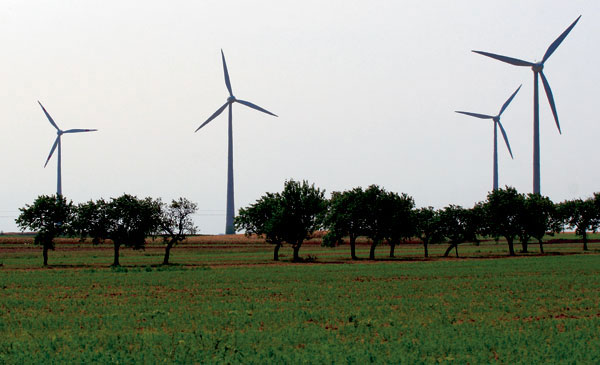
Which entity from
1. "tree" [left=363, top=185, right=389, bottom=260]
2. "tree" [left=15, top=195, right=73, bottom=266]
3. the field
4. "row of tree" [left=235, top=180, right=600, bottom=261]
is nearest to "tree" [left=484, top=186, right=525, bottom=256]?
"row of tree" [left=235, top=180, right=600, bottom=261]

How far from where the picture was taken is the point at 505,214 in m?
110

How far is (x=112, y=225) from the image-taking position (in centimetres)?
8356

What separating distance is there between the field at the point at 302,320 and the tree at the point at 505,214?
5951 centimetres

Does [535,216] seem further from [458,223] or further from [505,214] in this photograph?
[458,223]

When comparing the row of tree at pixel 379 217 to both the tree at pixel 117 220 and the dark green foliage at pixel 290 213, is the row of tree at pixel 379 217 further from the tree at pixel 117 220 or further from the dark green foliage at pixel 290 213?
the tree at pixel 117 220

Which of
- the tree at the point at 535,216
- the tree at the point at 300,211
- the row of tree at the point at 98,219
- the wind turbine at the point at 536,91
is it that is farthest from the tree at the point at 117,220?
the wind turbine at the point at 536,91

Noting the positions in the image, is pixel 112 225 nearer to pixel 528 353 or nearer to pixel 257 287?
pixel 257 287

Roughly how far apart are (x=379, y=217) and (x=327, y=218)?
8752 millimetres

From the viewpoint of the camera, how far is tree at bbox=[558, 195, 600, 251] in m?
124

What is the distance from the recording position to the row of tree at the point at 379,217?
95.1 m

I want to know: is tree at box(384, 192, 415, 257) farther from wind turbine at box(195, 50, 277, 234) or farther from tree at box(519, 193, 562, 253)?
wind turbine at box(195, 50, 277, 234)

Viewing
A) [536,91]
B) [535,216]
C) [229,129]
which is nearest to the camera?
[535,216]

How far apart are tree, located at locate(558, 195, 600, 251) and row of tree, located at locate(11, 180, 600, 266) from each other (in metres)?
0.19

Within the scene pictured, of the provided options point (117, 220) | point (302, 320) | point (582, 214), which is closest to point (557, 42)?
point (582, 214)
